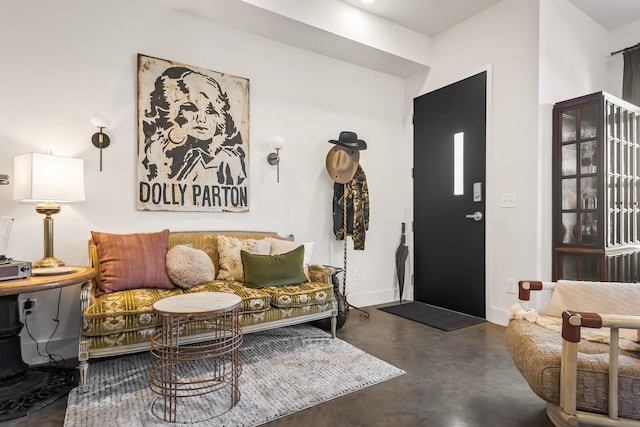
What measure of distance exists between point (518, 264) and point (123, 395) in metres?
3.18

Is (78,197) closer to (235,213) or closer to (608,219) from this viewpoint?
(235,213)

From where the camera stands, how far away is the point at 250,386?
207 centimetres

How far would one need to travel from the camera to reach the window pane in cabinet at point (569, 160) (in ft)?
10.1

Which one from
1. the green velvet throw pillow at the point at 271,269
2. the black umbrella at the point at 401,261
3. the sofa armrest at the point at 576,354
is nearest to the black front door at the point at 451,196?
the black umbrella at the point at 401,261

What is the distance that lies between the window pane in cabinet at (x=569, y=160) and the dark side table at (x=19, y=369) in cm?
374

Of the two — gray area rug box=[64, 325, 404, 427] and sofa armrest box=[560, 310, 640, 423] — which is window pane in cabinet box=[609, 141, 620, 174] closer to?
sofa armrest box=[560, 310, 640, 423]

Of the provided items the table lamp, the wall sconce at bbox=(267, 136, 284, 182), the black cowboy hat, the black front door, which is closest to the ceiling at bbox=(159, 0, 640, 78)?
the black front door

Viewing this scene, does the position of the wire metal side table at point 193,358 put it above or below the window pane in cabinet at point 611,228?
below

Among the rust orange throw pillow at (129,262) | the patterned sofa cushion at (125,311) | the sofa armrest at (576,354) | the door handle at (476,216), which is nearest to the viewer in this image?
the sofa armrest at (576,354)

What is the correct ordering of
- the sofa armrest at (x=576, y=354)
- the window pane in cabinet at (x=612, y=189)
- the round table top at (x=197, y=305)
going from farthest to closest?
the window pane in cabinet at (x=612, y=189) < the round table top at (x=197, y=305) < the sofa armrest at (x=576, y=354)

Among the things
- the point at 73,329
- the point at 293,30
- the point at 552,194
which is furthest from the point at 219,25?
the point at 552,194

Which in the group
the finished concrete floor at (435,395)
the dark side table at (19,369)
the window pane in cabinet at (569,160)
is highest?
the window pane in cabinet at (569,160)

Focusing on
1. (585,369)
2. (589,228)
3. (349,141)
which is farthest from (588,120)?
(585,369)

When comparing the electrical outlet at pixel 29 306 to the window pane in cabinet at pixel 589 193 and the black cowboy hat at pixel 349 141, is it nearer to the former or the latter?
the black cowboy hat at pixel 349 141
